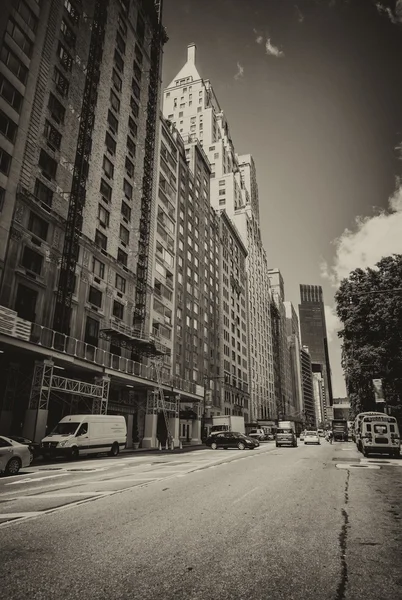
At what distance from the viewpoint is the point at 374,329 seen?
33.1 metres

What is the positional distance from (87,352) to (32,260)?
750 centimetres

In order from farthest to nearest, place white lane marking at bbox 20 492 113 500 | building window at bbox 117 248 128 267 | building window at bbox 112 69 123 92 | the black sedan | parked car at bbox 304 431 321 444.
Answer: parked car at bbox 304 431 321 444 < building window at bbox 112 69 123 92 < building window at bbox 117 248 128 267 < the black sedan < white lane marking at bbox 20 492 113 500

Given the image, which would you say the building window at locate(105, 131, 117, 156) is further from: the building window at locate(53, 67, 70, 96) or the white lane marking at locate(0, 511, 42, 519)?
the white lane marking at locate(0, 511, 42, 519)

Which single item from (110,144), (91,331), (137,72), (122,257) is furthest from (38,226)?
(137,72)

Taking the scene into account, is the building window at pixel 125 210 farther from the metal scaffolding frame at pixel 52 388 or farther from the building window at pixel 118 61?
the metal scaffolding frame at pixel 52 388

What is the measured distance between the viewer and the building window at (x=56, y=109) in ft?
97.5

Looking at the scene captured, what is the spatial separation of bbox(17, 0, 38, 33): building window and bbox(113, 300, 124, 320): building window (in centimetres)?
2192

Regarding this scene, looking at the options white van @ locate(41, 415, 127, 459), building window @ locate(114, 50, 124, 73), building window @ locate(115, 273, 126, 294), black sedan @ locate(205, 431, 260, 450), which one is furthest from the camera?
building window @ locate(114, 50, 124, 73)

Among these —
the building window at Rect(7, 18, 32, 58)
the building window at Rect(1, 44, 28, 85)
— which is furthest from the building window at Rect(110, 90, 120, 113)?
the building window at Rect(1, 44, 28, 85)

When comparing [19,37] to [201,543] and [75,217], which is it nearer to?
[75,217]

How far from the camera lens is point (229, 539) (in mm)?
5391

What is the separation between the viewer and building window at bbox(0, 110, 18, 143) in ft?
79.4

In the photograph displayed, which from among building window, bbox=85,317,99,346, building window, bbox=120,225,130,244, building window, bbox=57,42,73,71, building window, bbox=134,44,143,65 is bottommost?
building window, bbox=85,317,99,346

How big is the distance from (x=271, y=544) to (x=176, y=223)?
5093cm
